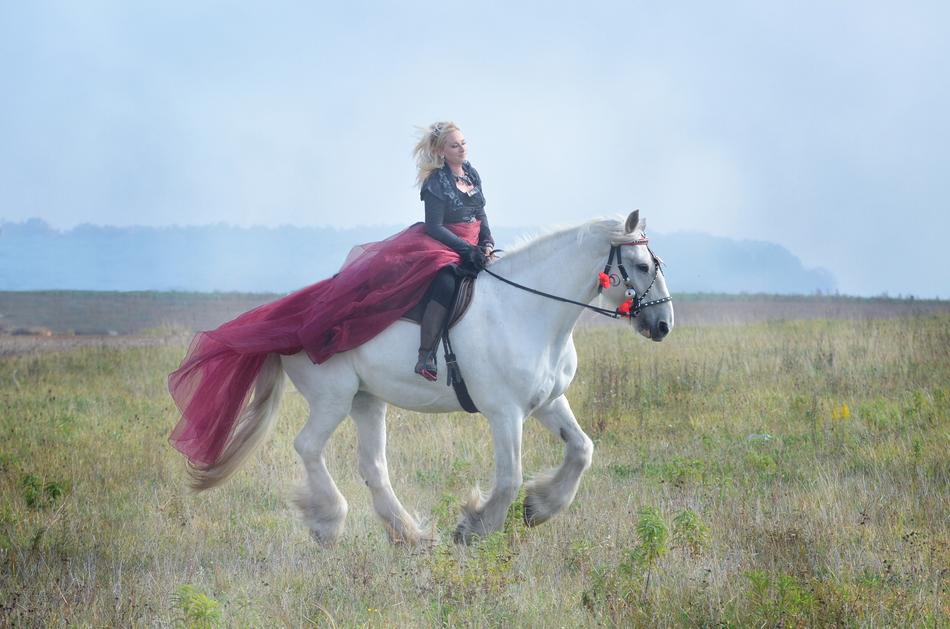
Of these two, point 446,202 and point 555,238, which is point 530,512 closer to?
point 555,238

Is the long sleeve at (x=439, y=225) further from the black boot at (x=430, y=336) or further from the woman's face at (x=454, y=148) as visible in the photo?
the black boot at (x=430, y=336)

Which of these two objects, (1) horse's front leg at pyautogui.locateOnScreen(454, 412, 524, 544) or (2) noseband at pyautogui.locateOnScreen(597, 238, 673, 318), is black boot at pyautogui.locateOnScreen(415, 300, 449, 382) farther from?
(2) noseband at pyautogui.locateOnScreen(597, 238, 673, 318)

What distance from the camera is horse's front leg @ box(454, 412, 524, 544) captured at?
6.39m

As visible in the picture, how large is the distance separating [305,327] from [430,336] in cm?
98

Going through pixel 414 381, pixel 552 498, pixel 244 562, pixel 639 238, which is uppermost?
pixel 639 238

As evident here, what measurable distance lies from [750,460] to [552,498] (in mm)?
A: 2461

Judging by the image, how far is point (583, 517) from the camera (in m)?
7.03

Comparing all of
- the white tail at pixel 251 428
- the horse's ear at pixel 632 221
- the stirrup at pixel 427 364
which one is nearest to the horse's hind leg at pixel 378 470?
the white tail at pixel 251 428

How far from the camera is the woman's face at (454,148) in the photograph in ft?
22.7

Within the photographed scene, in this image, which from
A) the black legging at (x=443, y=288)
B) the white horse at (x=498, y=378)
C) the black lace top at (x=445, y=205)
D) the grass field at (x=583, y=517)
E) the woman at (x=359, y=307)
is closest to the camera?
the grass field at (x=583, y=517)

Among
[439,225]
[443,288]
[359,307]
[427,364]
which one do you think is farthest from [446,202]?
[427,364]

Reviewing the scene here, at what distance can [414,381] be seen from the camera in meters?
6.77

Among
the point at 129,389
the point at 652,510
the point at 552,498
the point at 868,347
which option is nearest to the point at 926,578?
the point at 652,510

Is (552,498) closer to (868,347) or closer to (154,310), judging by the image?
(868,347)
